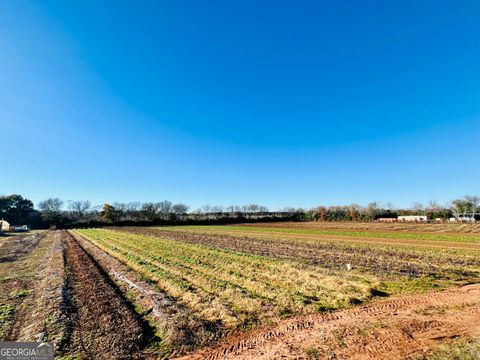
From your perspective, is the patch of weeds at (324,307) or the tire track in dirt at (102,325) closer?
the tire track in dirt at (102,325)

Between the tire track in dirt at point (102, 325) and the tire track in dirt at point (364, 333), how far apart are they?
1.71 m

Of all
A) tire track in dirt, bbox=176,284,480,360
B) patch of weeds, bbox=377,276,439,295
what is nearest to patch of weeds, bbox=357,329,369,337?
tire track in dirt, bbox=176,284,480,360

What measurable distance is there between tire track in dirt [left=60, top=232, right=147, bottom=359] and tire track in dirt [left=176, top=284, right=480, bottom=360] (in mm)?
1710

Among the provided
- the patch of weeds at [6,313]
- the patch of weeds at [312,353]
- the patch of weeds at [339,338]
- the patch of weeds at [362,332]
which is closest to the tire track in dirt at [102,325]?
the patch of weeds at [6,313]

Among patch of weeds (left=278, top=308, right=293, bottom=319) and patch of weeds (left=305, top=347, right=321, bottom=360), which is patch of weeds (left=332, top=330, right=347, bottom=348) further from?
patch of weeds (left=278, top=308, right=293, bottom=319)

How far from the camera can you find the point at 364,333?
252 inches

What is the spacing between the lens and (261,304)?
8.59 meters

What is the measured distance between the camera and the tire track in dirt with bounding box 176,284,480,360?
5.64 m

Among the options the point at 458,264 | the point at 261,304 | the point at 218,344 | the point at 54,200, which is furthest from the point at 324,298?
the point at 54,200

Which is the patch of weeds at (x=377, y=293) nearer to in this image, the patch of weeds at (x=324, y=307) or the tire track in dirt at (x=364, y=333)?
the tire track in dirt at (x=364, y=333)

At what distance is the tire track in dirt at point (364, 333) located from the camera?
18.5 ft

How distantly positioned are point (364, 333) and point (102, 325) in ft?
23.2

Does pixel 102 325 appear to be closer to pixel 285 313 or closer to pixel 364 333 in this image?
pixel 285 313

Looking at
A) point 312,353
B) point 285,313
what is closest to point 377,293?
point 285,313
